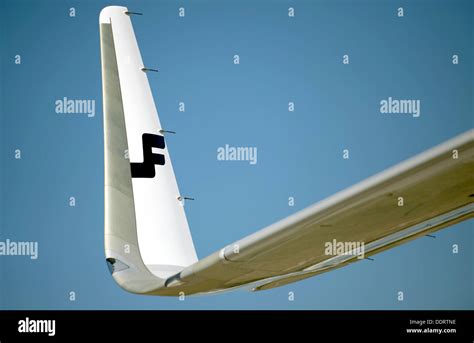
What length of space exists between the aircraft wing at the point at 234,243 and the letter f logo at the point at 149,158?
0.9 inches

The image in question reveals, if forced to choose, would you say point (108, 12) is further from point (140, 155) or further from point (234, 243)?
point (234, 243)

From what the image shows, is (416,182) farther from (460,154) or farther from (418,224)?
(418,224)

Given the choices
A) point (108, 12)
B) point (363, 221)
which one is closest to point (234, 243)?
point (363, 221)

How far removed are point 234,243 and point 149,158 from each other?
18.9ft

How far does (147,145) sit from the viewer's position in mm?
11336

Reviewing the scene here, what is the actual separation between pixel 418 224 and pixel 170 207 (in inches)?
239

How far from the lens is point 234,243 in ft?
18.7

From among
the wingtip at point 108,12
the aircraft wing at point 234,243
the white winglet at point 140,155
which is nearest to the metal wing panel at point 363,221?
the aircraft wing at point 234,243

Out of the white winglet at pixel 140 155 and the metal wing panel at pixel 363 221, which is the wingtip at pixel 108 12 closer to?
the white winglet at pixel 140 155

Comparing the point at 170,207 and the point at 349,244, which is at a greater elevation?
the point at 170,207

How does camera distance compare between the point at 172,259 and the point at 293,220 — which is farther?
the point at 172,259
